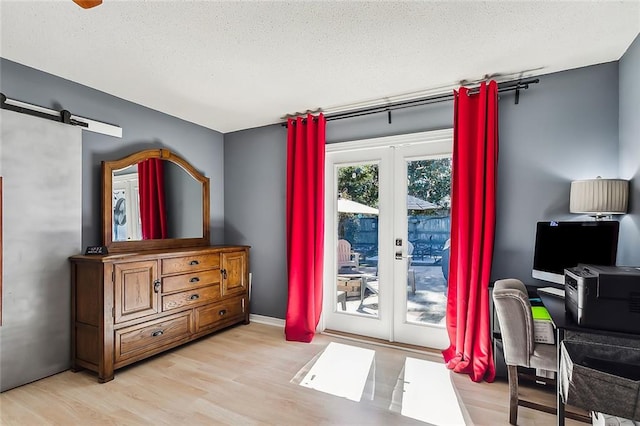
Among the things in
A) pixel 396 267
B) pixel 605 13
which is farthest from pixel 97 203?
pixel 605 13

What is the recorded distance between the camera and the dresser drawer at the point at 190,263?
3121 mm

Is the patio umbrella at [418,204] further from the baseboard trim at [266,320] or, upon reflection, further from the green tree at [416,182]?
the baseboard trim at [266,320]

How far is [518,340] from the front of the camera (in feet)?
6.66

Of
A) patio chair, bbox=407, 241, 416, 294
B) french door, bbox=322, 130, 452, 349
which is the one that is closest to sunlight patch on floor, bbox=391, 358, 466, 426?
french door, bbox=322, 130, 452, 349

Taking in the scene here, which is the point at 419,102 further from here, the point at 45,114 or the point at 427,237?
the point at 45,114

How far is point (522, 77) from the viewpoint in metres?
2.80

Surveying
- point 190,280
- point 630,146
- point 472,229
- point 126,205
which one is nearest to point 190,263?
point 190,280

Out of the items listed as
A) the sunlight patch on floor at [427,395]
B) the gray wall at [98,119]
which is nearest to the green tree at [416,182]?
the sunlight patch on floor at [427,395]

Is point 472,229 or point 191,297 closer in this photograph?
point 472,229

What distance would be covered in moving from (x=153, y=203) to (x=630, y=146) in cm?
418

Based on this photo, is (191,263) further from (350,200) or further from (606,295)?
(606,295)

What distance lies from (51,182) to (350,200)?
2799 millimetres

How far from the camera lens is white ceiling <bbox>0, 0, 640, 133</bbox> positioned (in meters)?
1.92

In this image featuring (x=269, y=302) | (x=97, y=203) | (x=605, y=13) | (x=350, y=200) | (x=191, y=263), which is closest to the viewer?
(x=605, y=13)
